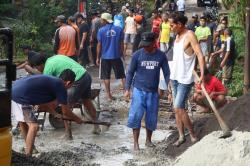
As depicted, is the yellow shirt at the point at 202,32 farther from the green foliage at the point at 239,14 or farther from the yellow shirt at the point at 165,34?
the yellow shirt at the point at 165,34

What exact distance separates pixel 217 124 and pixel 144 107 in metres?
1.19

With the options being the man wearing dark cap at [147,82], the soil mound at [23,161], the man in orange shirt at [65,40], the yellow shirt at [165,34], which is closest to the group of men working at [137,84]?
the man wearing dark cap at [147,82]

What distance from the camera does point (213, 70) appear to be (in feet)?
57.8

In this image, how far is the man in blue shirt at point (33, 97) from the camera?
8.71m

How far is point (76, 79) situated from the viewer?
10898 mm

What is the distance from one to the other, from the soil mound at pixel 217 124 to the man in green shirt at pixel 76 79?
1.62 m

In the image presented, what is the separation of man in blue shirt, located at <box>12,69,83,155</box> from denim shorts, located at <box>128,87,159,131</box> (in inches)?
51.2

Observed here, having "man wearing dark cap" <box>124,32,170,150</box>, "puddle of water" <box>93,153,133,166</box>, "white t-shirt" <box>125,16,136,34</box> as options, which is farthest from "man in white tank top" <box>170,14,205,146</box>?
"white t-shirt" <box>125,16,136,34</box>

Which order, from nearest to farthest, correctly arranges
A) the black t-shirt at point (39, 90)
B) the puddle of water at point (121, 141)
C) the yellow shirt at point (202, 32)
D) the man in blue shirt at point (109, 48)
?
1. the black t-shirt at point (39, 90)
2. the puddle of water at point (121, 141)
3. the man in blue shirt at point (109, 48)
4. the yellow shirt at point (202, 32)

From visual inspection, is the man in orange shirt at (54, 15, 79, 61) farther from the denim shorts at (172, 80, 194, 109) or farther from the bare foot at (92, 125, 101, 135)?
the denim shorts at (172, 80, 194, 109)

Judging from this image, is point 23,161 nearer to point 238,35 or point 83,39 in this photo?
point 83,39

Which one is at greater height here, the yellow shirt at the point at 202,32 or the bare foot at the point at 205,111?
the yellow shirt at the point at 202,32

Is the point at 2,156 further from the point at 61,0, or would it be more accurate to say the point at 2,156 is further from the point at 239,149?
the point at 61,0

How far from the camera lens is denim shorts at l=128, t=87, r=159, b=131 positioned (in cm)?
1008
